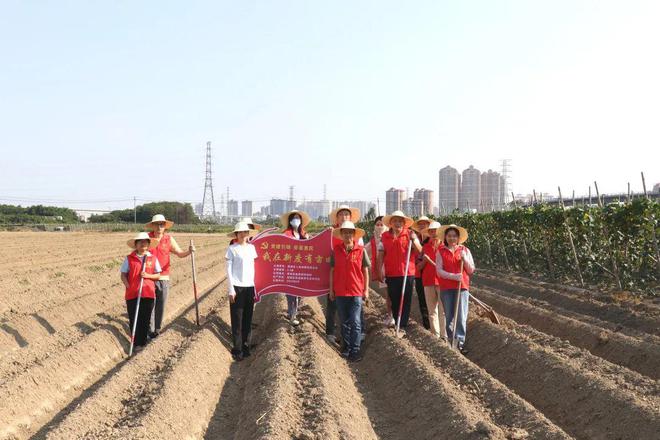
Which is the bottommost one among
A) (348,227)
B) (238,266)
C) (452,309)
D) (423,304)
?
(423,304)

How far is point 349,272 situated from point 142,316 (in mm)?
2736

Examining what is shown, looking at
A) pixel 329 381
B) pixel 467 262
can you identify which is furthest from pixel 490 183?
pixel 329 381

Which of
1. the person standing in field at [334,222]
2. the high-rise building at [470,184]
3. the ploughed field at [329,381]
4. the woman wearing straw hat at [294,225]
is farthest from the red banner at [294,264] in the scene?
the high-rise building at [470,184]

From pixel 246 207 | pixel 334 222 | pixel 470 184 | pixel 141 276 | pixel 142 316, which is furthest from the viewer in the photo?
pixel 246 207

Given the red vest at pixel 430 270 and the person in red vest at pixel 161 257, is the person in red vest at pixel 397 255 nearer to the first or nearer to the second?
the red vest at pixel 430 270

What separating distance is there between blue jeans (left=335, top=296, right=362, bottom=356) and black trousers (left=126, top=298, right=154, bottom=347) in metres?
2.41

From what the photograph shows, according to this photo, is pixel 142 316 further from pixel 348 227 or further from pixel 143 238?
pixel 348 227

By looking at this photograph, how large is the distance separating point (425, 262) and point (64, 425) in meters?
4.82

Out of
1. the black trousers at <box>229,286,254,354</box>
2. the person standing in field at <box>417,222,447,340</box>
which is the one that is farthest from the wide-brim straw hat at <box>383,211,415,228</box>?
the black trousers at <box>229,286,254,354</box>

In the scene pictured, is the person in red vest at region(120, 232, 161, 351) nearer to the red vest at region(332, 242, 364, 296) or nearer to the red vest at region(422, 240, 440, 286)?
the red vest at region(332, 242, 364, 296)

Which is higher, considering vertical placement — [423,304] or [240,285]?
[240,285]

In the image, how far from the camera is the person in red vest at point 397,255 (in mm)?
→ 8305

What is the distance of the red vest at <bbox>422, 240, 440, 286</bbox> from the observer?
8.31 metres

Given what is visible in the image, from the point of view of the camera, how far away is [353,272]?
7.69m
